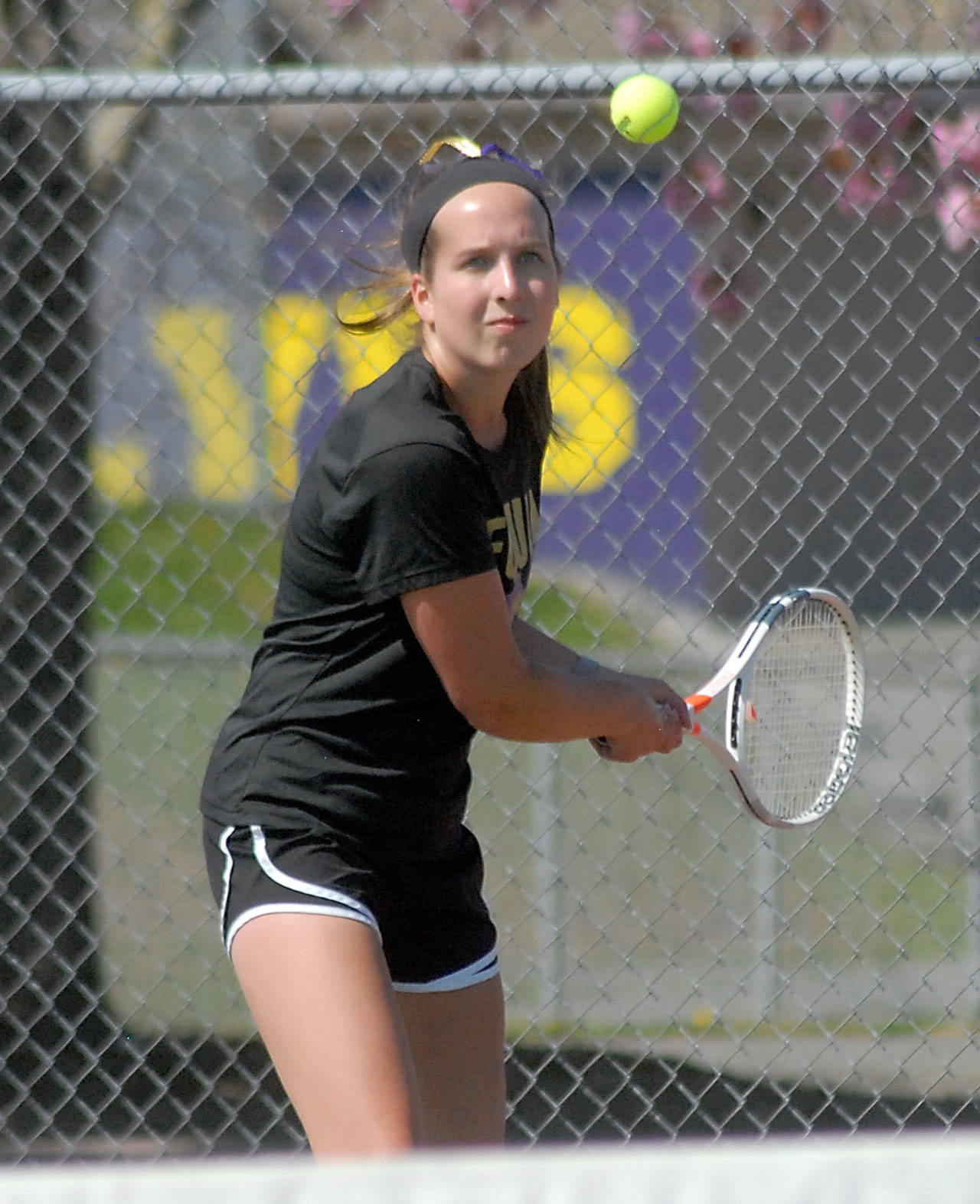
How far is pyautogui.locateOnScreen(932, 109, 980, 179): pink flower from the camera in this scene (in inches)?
147

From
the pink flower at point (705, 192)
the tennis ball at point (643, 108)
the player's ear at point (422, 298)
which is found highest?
the pink flower at point (705, 192)

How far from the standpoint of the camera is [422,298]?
2168mm

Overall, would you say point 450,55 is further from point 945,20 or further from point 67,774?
point 67,774

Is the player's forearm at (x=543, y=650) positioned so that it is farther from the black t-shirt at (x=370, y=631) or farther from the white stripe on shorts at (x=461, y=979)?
the white stripe on shorts at (x=461, y=979)

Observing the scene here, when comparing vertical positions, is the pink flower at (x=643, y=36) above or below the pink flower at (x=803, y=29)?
below

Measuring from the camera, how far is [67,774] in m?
4.29

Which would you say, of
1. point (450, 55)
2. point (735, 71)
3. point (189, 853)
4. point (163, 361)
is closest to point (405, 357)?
point (735, 71)

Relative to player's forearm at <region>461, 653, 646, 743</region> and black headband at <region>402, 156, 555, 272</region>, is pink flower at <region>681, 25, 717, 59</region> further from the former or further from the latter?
player's forearm at <region>461, 653, 646, 743</region>

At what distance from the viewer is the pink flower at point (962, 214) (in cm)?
381

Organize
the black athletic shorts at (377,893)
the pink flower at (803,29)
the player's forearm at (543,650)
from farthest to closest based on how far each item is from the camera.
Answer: the pink flower at (803,29), the player's forearm at (543,650), the black athletic shorts at (377,893)

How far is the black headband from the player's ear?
0.06ft

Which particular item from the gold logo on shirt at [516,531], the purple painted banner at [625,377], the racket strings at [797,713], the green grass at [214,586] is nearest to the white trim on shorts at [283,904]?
the gold logo on shirt at [516,531]

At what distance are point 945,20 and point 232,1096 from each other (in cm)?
376

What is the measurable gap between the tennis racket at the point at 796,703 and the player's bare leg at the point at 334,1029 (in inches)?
37.2
